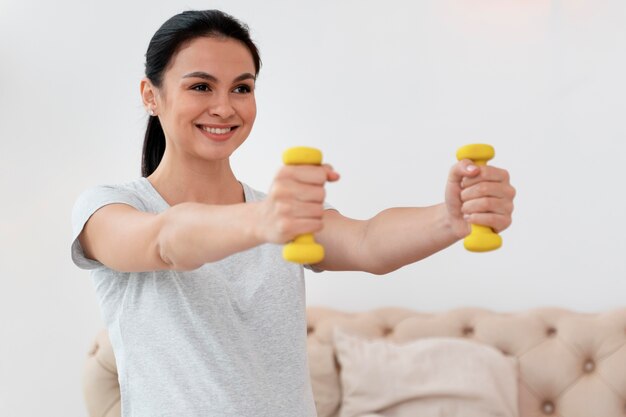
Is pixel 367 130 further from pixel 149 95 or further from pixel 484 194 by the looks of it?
pixel 484 194

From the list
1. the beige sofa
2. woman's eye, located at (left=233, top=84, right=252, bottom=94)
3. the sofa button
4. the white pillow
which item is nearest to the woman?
woman's eye, located at (left=233, top=84, right=252, bottom=94)

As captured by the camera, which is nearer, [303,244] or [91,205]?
[303,244]

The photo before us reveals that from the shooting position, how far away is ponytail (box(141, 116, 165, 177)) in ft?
5.37

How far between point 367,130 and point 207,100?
A: 4.66 feet

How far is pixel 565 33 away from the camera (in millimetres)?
2646

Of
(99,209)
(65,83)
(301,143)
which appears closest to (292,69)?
(301,143)

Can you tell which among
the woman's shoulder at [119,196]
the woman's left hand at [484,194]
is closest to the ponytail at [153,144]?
the woman's shoulder at [119,196]

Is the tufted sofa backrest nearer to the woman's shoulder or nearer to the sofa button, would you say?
the sofa button

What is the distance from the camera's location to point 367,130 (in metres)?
2.77

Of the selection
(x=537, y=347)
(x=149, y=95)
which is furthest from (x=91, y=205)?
(x=537, y=347)

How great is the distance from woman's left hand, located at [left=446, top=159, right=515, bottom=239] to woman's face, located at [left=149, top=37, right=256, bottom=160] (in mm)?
431

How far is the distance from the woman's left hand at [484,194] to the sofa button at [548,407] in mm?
1438

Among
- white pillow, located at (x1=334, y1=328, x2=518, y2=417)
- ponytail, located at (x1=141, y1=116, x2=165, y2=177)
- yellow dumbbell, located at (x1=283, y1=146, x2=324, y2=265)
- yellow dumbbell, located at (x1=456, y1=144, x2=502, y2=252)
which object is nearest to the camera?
yellow dumbbell, located at (x1=283, y1=146, x2=324, y2=265)

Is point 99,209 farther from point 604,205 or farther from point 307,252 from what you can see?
point 604,205
